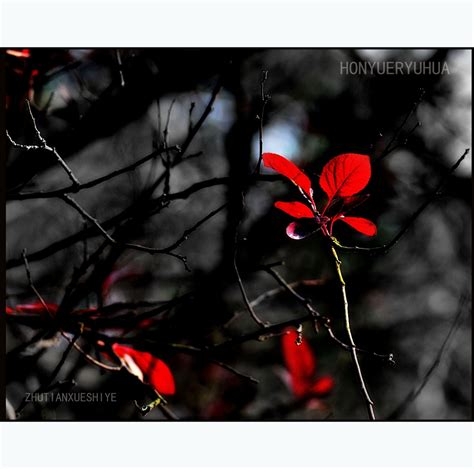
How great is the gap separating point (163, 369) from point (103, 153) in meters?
0.55

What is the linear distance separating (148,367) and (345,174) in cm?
37

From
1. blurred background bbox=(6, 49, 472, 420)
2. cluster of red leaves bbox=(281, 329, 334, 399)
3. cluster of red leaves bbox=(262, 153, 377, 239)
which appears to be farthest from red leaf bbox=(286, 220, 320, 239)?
cluster of red leaves bbox=(281, 329, 334, 399)

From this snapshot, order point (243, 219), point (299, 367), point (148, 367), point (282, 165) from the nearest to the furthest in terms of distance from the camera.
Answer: point (282, 165)
point (148, 367)
point (243, 219)
point (299, 367)

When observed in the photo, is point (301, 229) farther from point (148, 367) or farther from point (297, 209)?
point (148, 367)

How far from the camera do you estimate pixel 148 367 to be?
0.88m

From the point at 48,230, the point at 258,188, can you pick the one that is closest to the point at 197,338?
the point at 258,188

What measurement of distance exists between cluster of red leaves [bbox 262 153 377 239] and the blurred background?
191 mm

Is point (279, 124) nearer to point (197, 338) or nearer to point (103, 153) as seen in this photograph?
point (103, 153)

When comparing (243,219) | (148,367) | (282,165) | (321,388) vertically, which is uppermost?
(282,165)

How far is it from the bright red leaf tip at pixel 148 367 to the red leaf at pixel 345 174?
332mm

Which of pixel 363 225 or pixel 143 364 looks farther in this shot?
pixel 143 364

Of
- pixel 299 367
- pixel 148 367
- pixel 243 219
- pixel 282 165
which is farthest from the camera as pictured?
pixel 299 367

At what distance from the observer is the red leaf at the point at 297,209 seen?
72 cm

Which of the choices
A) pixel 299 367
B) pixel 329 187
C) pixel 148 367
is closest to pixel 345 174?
pixel 329 187
